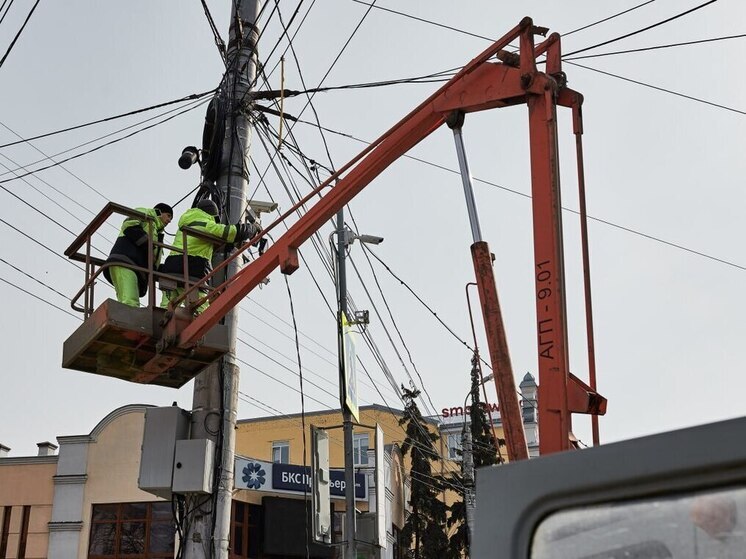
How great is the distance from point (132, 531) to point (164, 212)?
16.7 metres

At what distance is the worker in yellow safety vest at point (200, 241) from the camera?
8656 mm

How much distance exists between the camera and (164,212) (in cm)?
936

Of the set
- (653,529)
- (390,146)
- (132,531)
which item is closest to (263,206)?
(390,146)

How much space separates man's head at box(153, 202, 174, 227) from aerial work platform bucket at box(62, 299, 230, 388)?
1.37 meters

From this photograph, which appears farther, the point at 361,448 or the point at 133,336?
the point at 361,448

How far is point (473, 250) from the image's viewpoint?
530cm

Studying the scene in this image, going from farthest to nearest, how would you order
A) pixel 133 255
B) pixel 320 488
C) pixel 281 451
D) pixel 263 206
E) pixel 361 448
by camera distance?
pixel 281 451
pixel 361 448
pixel 320 488
pixel 263 206
pixel 133 255

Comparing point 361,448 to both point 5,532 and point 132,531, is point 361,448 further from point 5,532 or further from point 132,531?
point 5,532

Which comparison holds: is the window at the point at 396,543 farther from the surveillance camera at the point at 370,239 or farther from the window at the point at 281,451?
the surveillance camera at the point at 370,239

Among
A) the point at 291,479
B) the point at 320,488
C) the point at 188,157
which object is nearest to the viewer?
the point at 188,157

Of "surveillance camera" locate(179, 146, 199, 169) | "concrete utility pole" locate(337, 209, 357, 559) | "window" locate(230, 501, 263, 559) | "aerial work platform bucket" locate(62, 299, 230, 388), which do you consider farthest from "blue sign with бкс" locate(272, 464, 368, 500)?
"aerial work platform bucket" locate(62, 299, 230, 388)

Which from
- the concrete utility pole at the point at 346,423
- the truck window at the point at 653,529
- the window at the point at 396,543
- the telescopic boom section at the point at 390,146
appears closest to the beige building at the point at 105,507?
the window at the point at 396,543

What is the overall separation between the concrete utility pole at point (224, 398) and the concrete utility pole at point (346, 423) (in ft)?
15.0

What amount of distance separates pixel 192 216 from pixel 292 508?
18991 millimetres
